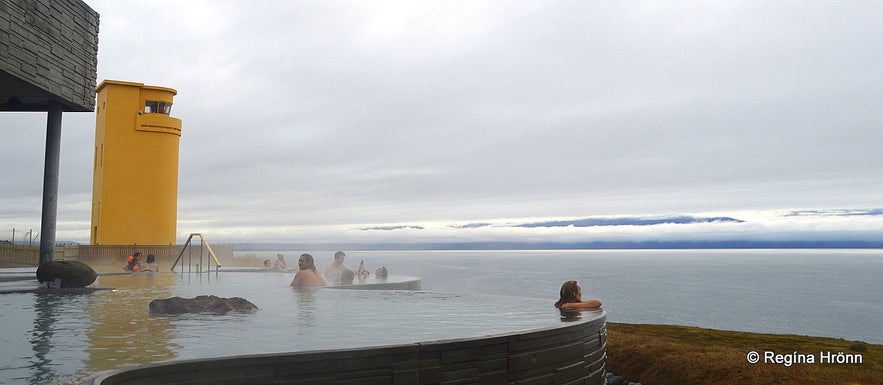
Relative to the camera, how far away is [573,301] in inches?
405

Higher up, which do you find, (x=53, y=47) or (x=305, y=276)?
(x=53, y=47)

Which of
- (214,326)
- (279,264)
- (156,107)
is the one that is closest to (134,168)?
(156,107)

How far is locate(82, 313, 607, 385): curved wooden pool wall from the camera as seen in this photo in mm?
4773

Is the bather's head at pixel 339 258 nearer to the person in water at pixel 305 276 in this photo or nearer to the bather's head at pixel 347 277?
the bather's head at pixel 347 277

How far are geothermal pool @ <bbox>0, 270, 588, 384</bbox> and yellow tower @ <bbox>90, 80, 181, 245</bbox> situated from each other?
1865 centimetres

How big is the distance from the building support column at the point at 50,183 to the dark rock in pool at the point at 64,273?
5.43 ft

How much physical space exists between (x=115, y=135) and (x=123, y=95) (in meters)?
2.09

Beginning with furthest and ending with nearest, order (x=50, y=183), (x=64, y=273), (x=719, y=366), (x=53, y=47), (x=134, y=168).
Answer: (x=134, y=168) < (x=50, y=183) < (x=53, y=47) < (x=64, y=273) < (x=719, y=366)

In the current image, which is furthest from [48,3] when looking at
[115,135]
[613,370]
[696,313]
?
[696,313]

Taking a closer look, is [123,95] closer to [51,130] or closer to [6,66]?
[51,130]

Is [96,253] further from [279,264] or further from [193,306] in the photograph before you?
[193,306]

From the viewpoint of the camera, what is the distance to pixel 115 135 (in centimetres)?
3180

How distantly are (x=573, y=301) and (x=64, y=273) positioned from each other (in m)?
11.7

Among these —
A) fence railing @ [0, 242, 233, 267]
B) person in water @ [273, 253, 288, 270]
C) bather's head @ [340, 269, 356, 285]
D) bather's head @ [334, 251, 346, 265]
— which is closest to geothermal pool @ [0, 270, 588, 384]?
bather's head @ [340, 269, 356, 285]
